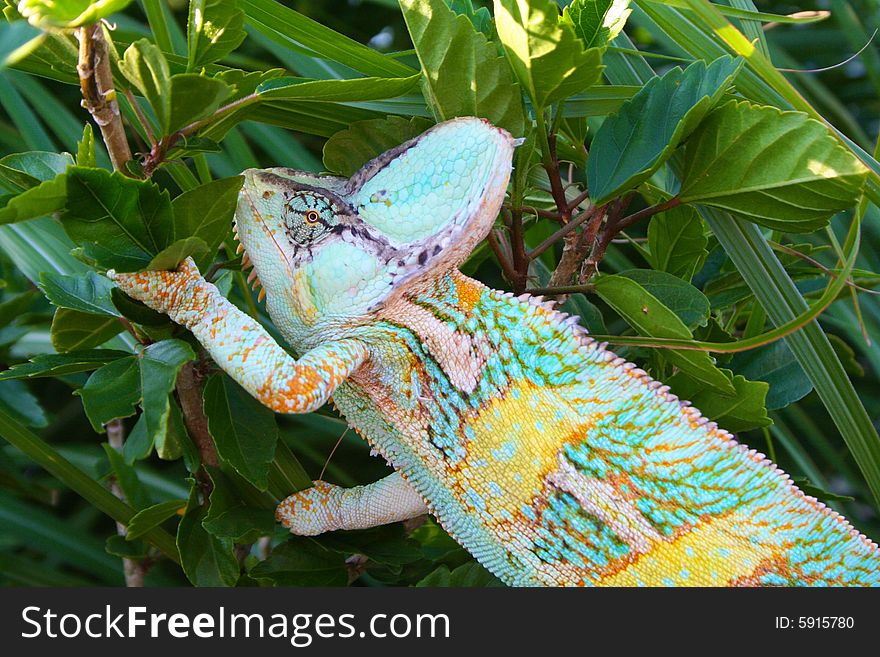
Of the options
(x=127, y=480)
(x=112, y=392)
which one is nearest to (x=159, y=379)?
(x=112, y=392)

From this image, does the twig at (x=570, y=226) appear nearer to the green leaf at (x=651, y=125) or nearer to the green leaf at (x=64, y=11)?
the green leaf at (x=651, y=125)

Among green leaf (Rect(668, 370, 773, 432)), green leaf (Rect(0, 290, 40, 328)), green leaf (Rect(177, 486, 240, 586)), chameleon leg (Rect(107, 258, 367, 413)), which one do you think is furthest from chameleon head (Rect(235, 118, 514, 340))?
green leaf (Rect(0, 290, 40, 328))

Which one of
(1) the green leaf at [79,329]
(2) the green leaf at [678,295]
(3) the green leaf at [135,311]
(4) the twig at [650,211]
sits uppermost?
(3) the green leaf at [135,311]

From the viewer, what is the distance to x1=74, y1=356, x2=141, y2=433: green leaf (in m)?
1.01

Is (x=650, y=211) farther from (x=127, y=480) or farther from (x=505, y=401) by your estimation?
(x=127, y=480)

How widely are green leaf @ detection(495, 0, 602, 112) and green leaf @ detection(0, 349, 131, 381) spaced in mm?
629

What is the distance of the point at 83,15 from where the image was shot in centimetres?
86

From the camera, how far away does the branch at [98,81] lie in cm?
97

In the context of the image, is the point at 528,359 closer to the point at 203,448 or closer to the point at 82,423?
the point at 203,448

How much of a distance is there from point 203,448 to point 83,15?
25.8 inches

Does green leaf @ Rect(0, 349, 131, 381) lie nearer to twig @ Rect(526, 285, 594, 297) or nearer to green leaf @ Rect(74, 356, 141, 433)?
green leaf @ Rect(74, 356, 141, 433)

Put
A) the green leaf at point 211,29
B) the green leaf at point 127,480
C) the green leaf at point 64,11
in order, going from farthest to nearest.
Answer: the green leaf at point 127,480, the green leaf at point 211,29, the green leaf at point 64,11

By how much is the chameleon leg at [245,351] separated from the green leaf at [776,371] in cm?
73

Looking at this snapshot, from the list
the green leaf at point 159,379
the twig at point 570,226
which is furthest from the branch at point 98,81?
the twig at point 570,226
